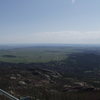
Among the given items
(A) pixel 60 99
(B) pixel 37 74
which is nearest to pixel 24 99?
(A) pixel 60 99

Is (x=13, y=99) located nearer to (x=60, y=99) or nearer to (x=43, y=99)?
(x=43, y=99)

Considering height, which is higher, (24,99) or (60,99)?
(24,99)

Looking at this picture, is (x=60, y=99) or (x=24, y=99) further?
(x=60, y=99)

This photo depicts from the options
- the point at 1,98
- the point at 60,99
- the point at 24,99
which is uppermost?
the point at 24,99

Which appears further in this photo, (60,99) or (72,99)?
(72,99)

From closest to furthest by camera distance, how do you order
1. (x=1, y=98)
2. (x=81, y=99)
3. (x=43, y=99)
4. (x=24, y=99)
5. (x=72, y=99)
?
(x=24, y=99) → (x=1, y=98) → (x=43, y=99) → (x=72, y=99) → (x=81, y=99)

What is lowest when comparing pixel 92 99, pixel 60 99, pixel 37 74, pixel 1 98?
pixel 37 74

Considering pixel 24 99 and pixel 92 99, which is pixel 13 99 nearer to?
pixel 24 99

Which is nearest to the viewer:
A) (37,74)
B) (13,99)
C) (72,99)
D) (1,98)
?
(13,99)

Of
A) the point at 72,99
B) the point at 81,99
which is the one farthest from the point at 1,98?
the point at 81,99
